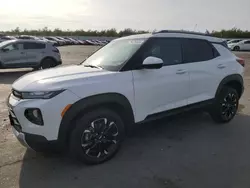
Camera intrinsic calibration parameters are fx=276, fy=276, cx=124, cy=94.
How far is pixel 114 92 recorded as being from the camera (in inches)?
142

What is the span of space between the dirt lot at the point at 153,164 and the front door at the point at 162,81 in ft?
1.34

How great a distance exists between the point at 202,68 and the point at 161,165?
1947 mm

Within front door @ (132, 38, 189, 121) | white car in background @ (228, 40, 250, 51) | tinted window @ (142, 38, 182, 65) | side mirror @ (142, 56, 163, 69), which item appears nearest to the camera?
side mirror @ (142, 56, 163, 69)

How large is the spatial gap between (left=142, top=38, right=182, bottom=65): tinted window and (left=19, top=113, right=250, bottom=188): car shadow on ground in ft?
3.70

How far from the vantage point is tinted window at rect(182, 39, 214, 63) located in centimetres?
466

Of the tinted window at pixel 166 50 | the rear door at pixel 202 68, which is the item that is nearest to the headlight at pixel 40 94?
the tinted window at pixel 166 50

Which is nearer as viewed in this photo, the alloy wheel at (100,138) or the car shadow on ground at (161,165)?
the car shadow on ground at (161,165)

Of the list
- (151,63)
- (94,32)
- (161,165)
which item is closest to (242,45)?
(151,63)

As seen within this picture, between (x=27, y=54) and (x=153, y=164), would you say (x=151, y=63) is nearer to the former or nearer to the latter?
(x=153, y=164)

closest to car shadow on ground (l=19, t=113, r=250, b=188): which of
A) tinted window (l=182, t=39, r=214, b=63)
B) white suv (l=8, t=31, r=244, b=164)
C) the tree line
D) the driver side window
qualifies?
white suv (l=8, t=31, r=244, b=164)

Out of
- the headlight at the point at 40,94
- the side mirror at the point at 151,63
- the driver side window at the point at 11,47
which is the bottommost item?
the headlight at the point at 40,94

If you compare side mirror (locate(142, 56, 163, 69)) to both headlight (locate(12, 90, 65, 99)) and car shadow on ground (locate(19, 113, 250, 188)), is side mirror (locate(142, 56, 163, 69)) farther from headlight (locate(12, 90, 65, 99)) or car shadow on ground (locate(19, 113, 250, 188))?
headlight (locate(12, 90, 65, 99))

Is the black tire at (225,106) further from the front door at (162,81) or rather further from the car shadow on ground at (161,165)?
the front door at (162,81)

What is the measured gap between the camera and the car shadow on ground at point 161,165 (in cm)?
328
